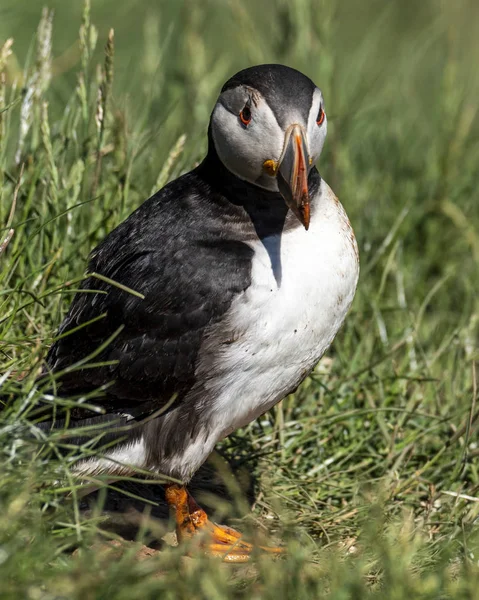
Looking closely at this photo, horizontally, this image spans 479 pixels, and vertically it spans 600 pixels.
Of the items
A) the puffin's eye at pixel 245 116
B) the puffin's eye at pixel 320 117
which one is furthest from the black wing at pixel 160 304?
the puffin's eye at pixel 320 117

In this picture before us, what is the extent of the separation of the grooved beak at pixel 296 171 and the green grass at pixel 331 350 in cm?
79

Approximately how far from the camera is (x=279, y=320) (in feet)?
10.8

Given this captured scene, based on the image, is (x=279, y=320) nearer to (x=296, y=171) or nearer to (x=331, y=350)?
(x=296, y=171)

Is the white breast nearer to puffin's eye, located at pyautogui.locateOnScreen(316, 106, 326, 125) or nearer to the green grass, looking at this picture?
puffin's eye, located at pyautogui.locateOnScreen(316, 106, 326, 125)

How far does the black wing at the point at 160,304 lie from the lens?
3328mm

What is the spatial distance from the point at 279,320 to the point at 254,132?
2.08ft

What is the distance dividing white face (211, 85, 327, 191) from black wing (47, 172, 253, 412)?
204 millimetres

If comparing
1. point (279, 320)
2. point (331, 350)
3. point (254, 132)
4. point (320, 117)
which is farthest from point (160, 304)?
point (331, 350)

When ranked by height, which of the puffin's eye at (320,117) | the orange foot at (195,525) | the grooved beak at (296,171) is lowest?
Result: the orange foot at (195,525)

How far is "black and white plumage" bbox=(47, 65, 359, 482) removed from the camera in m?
3.29

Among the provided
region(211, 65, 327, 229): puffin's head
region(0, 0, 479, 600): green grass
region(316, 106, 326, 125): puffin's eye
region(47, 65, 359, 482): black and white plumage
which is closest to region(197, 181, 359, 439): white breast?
region(47, 65, 359, 482): black and white plumage

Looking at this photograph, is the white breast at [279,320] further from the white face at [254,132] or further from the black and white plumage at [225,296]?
the white face at [254,132]

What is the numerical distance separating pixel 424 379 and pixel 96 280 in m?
1.52

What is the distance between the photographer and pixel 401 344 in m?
4.43
